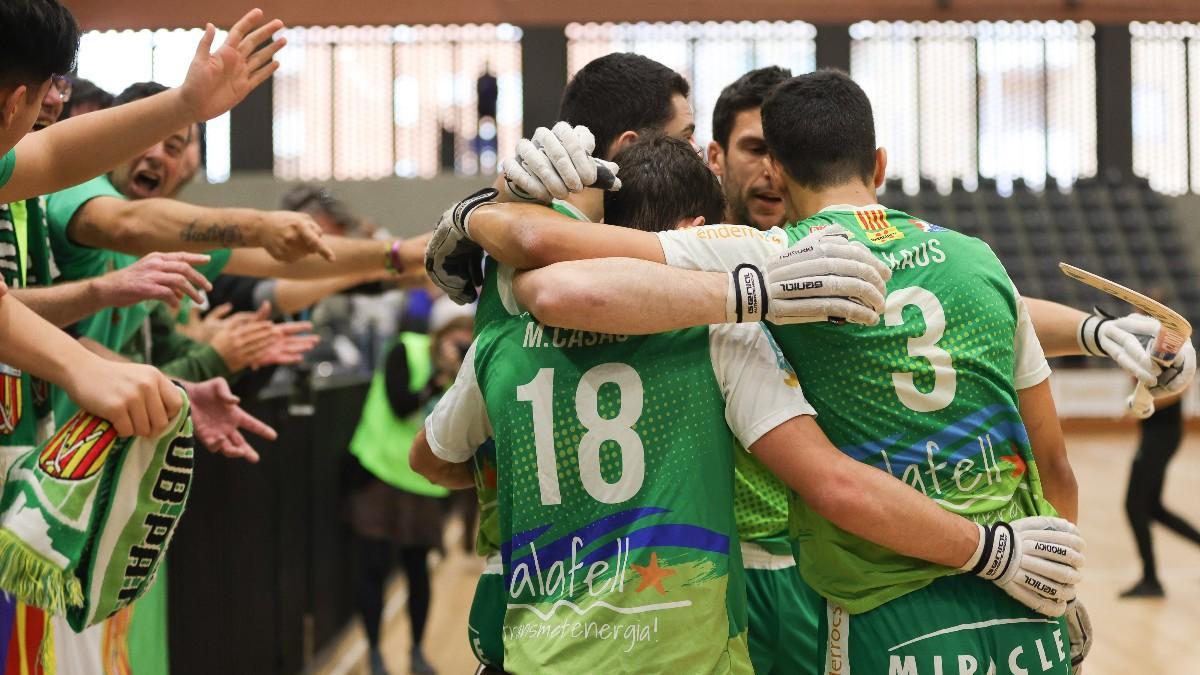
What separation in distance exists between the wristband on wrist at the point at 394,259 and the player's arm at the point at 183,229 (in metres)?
0.38

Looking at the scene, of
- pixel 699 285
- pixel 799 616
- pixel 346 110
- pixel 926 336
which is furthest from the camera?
pixel 346 110

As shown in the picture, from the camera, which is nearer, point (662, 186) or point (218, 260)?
point (662, 186)

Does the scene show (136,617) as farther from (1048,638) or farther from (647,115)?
(1048,638)

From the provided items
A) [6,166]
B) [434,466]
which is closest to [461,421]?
[434,466]

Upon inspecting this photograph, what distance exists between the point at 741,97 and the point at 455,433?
1140 millimetres

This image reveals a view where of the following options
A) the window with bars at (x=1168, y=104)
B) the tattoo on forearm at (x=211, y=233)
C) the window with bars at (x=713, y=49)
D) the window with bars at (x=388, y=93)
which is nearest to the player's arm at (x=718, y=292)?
the tattoo on forearm at (x=211, y=233)

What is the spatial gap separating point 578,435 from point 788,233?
0.48 meters

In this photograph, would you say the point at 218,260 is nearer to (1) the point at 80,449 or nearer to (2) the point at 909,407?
(1) the point at 80,449

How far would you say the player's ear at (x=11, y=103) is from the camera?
5.32 ft

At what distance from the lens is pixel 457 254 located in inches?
79.5

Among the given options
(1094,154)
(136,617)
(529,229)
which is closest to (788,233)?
(529,229)

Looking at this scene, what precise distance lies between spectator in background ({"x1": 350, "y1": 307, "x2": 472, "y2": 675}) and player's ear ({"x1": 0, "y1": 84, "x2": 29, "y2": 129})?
3.70 m

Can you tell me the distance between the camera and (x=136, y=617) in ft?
9.00

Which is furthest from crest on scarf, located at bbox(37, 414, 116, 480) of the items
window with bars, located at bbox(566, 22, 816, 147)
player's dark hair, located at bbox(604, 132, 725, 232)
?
window with bars, located at bbox(566, 22, 816, 147)
